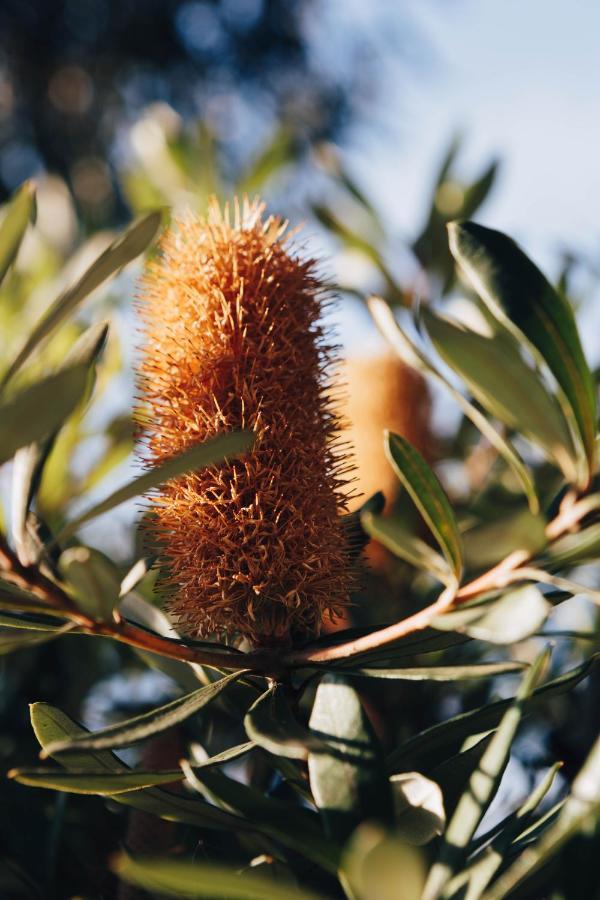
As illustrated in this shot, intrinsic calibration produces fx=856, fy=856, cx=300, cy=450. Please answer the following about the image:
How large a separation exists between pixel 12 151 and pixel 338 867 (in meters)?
3.99

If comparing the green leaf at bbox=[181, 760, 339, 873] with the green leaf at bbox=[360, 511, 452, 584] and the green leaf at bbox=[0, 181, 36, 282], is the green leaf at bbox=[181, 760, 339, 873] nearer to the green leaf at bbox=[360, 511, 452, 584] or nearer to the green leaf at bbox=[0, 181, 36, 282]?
the green leaf at bbox=[360, 511, 452, 584]

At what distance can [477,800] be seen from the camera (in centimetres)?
43

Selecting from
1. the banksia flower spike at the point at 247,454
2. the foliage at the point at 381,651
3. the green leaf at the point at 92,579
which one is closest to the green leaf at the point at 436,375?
the foliage at the point at 381,651

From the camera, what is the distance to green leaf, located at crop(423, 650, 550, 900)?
0.42 metres

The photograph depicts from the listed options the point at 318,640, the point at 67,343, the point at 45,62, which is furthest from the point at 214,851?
the point at 45,62

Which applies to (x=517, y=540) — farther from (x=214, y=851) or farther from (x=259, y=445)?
(x=214, y=851)

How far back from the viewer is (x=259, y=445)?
1.94ft

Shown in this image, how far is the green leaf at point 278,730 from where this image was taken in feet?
1.48

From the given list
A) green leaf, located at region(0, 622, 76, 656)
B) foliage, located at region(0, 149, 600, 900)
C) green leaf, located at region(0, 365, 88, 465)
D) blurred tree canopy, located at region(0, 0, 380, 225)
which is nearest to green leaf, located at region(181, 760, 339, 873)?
foliage, located at region(0, 149, 600, 900)

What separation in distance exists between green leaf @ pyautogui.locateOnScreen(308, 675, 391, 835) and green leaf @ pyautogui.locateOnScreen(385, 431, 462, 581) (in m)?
0.10

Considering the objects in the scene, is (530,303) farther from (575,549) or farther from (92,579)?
(92,579)

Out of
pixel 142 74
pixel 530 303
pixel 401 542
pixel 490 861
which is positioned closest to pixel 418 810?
pixel 490 861

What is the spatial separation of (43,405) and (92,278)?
113 millimetres

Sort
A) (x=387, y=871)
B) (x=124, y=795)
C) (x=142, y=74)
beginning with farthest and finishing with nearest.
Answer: (x=142, y=74) < (x=124, y=795) < (x=387, y=871)
